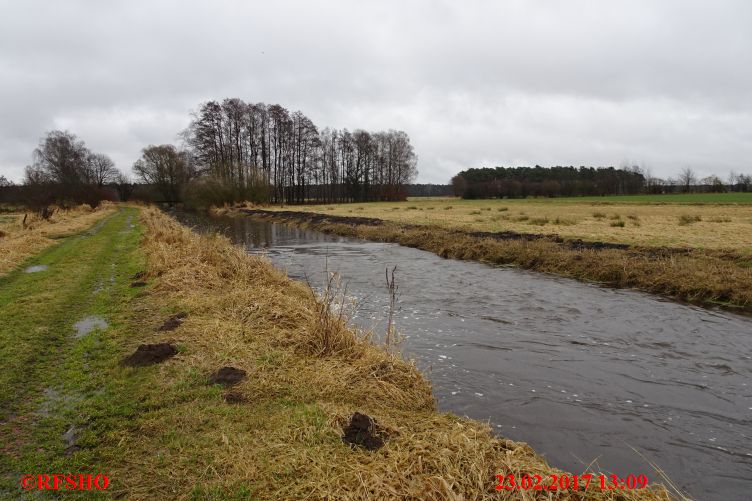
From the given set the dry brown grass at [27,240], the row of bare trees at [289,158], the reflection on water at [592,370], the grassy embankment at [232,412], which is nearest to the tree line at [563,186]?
the row of bare trees at [289,158]

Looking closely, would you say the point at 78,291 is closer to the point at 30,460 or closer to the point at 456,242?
the point at 30,460

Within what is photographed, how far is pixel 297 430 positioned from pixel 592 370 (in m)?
5.19

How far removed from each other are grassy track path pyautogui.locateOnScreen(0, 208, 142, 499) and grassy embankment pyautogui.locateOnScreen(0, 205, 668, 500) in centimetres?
2

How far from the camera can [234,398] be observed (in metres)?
5.16

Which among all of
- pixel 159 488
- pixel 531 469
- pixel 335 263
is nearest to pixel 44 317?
pixel 159 488

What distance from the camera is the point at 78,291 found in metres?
10.6

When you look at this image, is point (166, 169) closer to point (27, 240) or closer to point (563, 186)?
point (27, 240)

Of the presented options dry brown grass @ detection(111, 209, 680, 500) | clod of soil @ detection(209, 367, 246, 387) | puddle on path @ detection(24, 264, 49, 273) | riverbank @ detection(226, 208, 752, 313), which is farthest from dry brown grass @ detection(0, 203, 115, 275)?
riverbank @ detection(226, 208, 752, 313)

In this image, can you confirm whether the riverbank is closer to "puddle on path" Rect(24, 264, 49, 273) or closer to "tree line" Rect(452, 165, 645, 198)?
"puddle on path" Rect(24, 264, 49, 273)

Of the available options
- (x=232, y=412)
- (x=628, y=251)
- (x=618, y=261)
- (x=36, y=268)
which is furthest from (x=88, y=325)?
(x=628, y=251)

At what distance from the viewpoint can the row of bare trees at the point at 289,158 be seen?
6347cm

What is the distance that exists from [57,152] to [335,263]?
8513 centimetres

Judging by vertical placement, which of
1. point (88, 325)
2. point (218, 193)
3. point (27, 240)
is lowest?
point (88, 325)

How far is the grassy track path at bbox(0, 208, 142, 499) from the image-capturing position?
4.06 m
